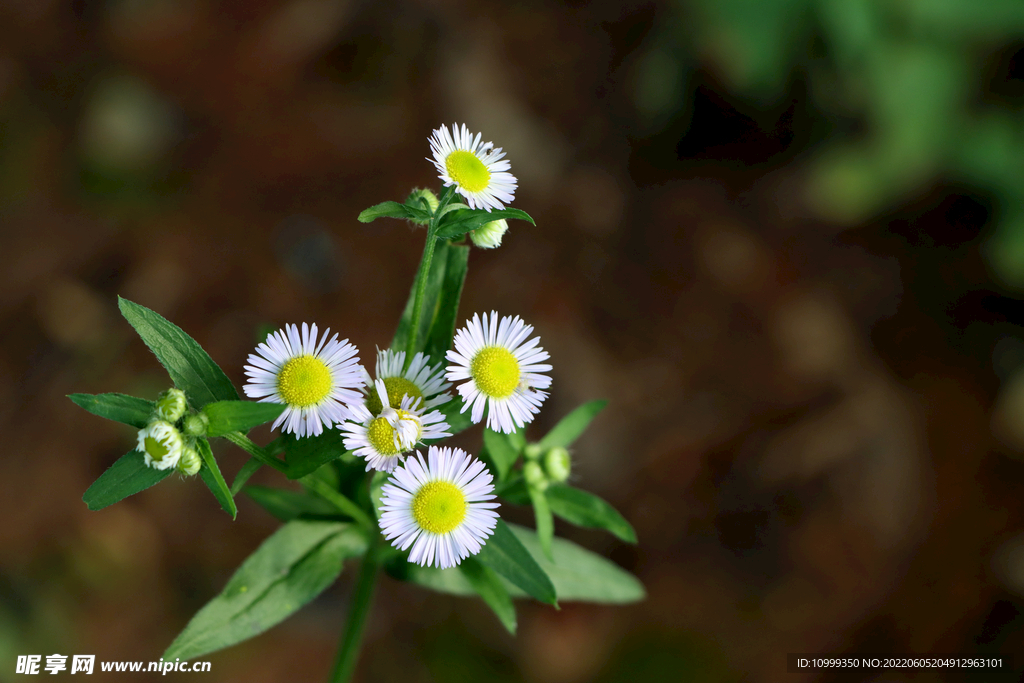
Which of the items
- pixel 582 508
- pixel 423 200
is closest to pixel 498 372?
pixel 423 200

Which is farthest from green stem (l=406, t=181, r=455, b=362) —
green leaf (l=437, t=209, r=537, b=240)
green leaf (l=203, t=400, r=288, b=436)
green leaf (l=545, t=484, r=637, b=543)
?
green leaf (l=545, t=484, r=637, b=543)

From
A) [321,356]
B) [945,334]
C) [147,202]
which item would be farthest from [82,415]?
[945,334]

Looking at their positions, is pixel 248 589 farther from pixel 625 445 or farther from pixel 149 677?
pixel 625 445

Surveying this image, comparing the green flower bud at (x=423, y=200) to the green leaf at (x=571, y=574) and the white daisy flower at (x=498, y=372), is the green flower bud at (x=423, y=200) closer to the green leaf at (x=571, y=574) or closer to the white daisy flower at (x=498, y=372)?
the white daisy flower at (x=498, y=372)

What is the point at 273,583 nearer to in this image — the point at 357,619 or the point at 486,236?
the point at 357,619

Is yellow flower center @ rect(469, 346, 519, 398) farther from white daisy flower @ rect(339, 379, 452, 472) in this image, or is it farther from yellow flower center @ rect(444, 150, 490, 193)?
yellow flower center @ rect(444, 150, 490, 193)

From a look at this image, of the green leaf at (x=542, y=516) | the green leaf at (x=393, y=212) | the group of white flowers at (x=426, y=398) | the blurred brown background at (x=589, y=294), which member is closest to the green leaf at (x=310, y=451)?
the group of white flowers at (x=426, y=398)
